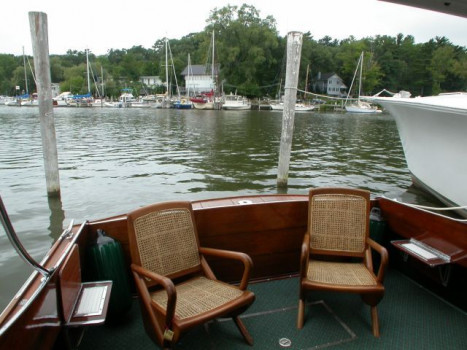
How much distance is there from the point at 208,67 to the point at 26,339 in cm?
5419

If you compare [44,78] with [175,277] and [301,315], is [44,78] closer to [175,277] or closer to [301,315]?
[175,277]

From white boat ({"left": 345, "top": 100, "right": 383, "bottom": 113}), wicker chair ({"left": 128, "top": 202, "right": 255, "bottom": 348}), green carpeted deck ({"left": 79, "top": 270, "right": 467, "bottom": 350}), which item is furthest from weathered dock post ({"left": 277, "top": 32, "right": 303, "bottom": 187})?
white boat ({"left": 345, "top": 100, "right": 383, "bottom": 113})

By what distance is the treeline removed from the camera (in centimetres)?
4962

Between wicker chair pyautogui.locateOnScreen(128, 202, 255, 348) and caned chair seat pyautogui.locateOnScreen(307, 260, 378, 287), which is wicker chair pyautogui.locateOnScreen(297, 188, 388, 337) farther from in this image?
wicker chair pyautogui.locateOnScreen(128, 202, 255, 348)

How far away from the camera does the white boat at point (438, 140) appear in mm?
4984

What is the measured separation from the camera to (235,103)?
4809 centimetres

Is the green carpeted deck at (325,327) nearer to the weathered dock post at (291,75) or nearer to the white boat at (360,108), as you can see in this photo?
the weathered dock post at (291,75)

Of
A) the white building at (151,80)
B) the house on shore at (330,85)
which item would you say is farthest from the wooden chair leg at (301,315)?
the white building at (151,80)

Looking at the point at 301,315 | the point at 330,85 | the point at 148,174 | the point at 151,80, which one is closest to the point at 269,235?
the point at 301,315

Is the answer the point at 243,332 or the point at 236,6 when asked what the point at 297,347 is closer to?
the point at 243,332

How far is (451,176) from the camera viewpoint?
5.61 metres

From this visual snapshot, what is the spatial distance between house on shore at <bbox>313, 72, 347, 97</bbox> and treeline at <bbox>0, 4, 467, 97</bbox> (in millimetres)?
1375

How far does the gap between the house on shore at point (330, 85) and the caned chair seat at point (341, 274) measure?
6538 cm

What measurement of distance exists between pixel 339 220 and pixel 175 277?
1.36m
